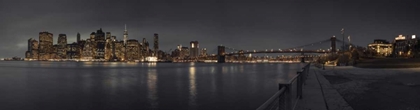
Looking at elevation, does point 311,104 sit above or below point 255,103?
above

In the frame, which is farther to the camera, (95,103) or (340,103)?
(95,103)

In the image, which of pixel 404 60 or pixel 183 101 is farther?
pixel 404 60

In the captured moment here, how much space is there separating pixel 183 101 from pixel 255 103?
162 inches


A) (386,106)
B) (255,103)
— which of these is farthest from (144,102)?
(386,106)

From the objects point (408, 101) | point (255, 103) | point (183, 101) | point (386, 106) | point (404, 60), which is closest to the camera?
point (386, 106)

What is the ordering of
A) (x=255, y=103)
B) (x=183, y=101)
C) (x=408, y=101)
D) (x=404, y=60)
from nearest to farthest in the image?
(x=408, y=101), (x=255, y=103), (x=183, y=101), (x=404, y=60)

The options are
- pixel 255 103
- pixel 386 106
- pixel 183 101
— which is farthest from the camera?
pixel 183 101

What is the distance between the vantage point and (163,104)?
645 inches

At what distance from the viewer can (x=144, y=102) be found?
685 inches

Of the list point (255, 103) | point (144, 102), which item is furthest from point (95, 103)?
point (255, 103)

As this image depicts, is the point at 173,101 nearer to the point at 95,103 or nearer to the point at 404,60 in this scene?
the point at 95,103

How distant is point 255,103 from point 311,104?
7.26 m

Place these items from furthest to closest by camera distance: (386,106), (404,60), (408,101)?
1. (404,60)
2. (408,101)
3. (386,106)

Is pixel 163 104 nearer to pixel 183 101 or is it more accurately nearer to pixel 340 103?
pixel 183 101
